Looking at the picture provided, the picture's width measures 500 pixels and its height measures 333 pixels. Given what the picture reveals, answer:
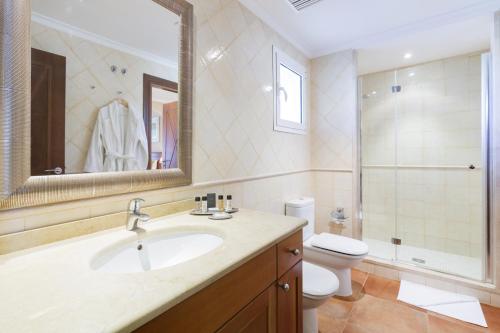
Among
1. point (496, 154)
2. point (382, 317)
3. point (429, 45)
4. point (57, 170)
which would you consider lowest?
point (382, 317)

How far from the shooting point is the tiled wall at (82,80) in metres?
0.84

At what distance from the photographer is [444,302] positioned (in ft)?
5.92

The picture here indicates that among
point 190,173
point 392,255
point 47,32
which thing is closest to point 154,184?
point 190,173

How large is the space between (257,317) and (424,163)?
2.68 m

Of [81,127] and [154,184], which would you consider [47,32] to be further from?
[154,184]

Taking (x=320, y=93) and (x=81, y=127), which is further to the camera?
(x=320, y=93)

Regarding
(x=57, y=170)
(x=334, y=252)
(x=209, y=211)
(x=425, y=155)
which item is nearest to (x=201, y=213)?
(x=209, y=211)

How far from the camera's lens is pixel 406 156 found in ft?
8.80

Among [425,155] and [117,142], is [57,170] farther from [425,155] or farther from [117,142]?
[425,155]

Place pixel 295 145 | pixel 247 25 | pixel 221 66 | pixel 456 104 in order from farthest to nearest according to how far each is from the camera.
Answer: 1. pixel 456 104
2. pixel 295 145
3. pixel 247 25
4. pixel 221 66

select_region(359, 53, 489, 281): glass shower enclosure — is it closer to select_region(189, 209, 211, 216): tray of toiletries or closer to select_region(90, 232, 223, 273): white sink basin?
A: select_region(189, 209, 211, 216): tray of toiletries

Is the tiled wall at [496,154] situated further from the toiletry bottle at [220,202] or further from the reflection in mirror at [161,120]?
the reflection in mirror at [161,120]

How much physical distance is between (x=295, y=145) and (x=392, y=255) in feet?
4.91

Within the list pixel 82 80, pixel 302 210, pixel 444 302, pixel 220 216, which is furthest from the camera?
pixel 302 210
